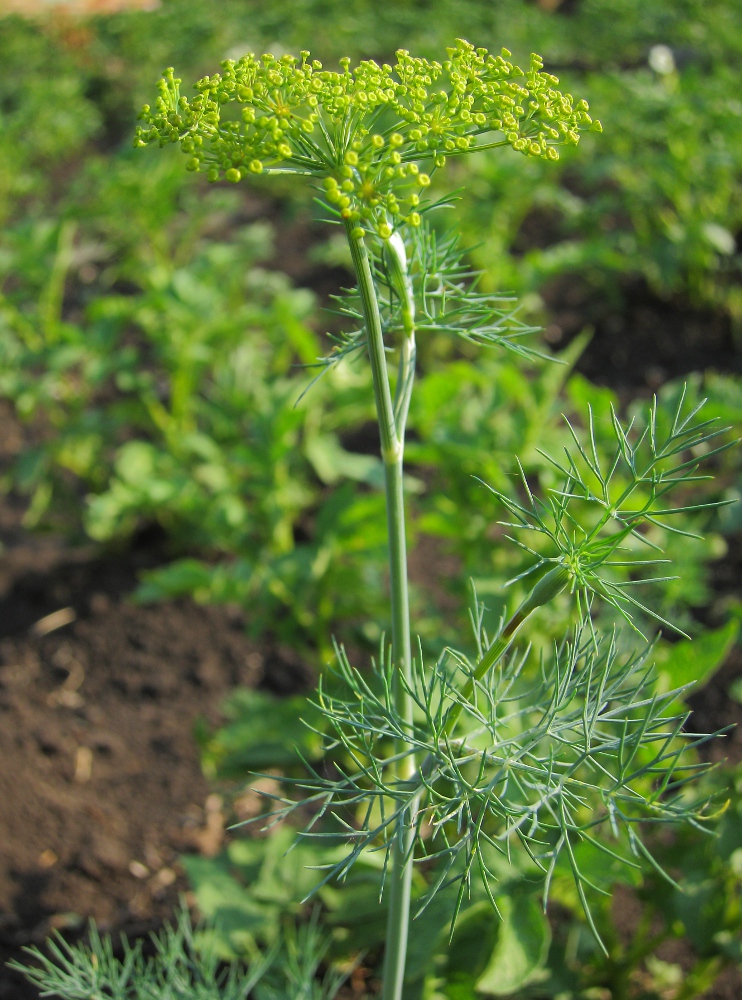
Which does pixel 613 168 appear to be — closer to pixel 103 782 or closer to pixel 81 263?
pixel 81 263

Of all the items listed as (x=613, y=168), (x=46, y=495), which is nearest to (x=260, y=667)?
(x=46, y=495)

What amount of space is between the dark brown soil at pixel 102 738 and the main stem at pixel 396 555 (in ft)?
3.46

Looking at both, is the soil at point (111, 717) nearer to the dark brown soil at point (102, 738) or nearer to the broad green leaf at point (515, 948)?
the dark brown soil at point (102, 738)

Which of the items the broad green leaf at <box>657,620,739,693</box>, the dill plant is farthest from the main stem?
the broad green leaf at <box>657,620,739,693</box>

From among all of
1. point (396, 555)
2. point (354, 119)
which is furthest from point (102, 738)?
point (354, 119)

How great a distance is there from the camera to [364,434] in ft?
A: 11.7

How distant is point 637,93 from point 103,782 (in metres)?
3.39

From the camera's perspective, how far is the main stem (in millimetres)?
880

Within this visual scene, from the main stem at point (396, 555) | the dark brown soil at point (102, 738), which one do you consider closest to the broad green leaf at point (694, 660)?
the main stem at point (396, 555)

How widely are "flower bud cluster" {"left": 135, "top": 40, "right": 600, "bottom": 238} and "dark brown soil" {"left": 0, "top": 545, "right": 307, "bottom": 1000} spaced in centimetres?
172

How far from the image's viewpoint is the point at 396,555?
3.38ft

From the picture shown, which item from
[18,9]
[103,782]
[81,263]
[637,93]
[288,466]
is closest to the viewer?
[103,782]

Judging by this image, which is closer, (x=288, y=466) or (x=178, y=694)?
(x=178, y=694)

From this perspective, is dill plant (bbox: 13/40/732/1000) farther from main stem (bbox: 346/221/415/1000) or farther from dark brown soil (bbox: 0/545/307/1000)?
dark brown soil (bbox: 0/545/307/1000)
